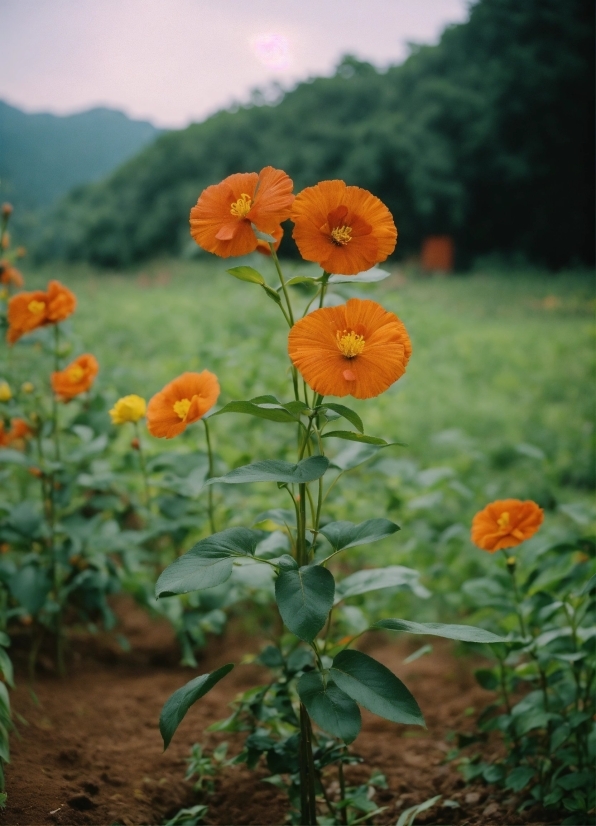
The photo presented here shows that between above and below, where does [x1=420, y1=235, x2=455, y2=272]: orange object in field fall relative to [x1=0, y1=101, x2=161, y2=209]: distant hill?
below

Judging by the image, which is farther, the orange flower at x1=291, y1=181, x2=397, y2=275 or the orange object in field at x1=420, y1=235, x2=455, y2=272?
the orange object in field at x1=420, y1=235, x2=455, y2=272

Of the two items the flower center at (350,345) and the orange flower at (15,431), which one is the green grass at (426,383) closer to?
the orange flower at (15,431)

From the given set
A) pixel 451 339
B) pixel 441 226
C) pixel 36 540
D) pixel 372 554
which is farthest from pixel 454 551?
pixel 441 226

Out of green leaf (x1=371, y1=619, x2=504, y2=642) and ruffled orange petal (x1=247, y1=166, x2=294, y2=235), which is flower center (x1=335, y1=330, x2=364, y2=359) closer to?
ruffled orange petal (x1=247, y1=166, x2=294, y2=235)

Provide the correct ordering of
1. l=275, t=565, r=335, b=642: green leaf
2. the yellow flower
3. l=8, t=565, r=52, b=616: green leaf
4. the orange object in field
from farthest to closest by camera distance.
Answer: the orange object in field
l=8, t=565, r=52, b=616: green leaf
the yellow flower
l=275, t=565, r=335, b=642: green leaf

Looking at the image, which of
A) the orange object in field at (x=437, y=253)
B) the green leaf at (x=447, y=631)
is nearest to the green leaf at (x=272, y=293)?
the green leaf at (x=447, y=631)

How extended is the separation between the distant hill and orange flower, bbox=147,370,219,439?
1568mm

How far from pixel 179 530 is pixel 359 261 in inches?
26.6

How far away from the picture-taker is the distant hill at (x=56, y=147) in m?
2.12

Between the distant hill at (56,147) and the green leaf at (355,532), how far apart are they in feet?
5.92

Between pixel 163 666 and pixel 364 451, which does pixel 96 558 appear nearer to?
pixel 163 666

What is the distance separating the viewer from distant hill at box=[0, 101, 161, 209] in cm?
212

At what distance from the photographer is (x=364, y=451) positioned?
873 millimetres

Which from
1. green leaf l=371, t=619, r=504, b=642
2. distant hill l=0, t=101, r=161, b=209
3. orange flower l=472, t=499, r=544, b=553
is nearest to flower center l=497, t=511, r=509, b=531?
orange flower l=472, t=499, r=544, b=553
